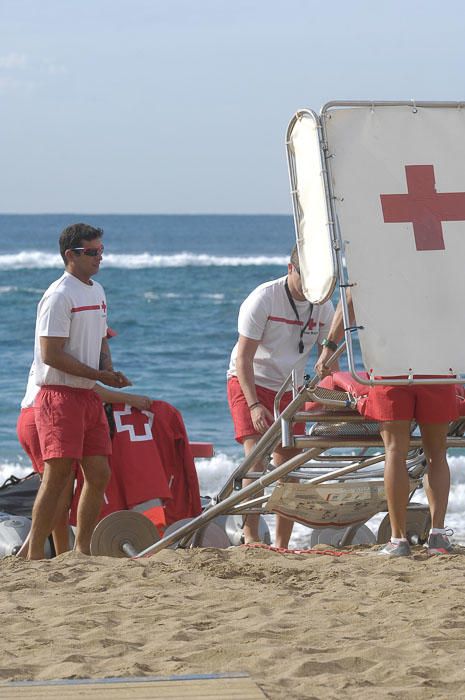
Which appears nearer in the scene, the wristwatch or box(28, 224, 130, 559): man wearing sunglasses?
the wristwatch

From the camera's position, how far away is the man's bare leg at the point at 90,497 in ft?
21.6

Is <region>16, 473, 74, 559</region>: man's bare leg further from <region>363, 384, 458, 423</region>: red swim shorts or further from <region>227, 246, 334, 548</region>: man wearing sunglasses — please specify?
<region>363, 384, 458, 423</region>: red swim shorts

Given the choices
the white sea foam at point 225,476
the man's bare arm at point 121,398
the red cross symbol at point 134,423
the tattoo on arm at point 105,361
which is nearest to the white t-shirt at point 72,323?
the tattoo on arm at point 105,361

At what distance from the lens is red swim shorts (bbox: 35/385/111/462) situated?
638 cm

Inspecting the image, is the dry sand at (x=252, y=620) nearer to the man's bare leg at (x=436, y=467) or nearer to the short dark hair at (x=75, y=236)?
the man's bare leg at (x=436, y=467)

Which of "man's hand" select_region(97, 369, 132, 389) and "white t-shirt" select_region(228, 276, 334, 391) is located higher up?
"white t-shirt" select_region(228, 276, 334, 391)

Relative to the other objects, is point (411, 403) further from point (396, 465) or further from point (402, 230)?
point (402, 230)

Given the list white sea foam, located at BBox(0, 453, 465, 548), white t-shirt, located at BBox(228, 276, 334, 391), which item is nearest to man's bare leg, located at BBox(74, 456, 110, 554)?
white t-shirt, located at BBox(228, 276, 334, 391)

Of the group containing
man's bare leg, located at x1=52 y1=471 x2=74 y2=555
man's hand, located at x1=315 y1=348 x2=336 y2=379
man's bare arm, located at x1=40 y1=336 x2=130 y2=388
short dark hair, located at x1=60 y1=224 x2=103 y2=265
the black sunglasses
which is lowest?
man's bare leg, located at x1=52 y1=471 x2=74 y2=555

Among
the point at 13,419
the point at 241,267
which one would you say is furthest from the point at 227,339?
the point at 241,267

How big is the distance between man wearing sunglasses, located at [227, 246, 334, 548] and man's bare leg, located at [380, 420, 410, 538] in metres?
1.02

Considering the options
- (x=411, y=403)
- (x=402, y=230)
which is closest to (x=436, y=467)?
(x=411, y=403)

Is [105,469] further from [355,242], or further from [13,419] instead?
[13,419]

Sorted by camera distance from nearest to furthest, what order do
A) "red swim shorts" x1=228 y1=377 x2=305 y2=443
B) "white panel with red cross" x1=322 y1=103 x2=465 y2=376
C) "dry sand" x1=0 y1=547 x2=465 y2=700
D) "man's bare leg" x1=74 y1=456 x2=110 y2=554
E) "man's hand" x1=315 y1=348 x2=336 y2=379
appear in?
"dry sand" x1=0 y1=547 x2=465 y2=700
"white panel with red cross" x1=322 y1=103 x2=465 y2=376
"man's hand" x1=315 y1=348 x2=336 y2=379
"man's bare leg" x1=74 y1=456 x2=110 y2=554
"red swim shorts" x1=228 y1=377 x2=305 y2=443
